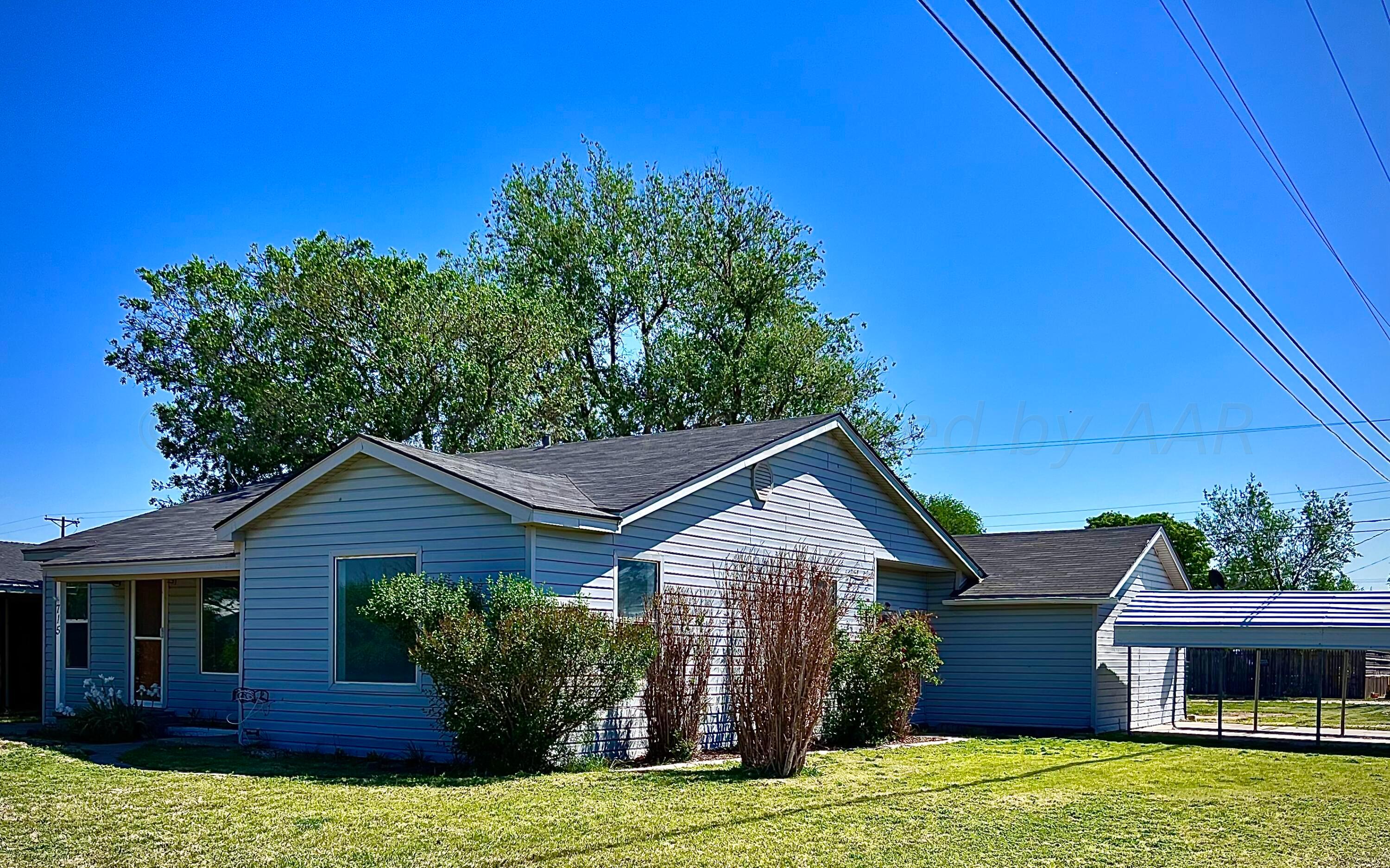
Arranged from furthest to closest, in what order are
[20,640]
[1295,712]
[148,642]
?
1. [1295,712]
2. [20,640]
3. [148,642]

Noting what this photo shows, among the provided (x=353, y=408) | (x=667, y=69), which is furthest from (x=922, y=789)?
(x=353, y=408)

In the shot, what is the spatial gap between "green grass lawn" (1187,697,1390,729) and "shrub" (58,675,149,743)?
60.4 feet

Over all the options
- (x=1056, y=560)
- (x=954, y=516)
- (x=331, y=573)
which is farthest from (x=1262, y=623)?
(x=954, y=516)

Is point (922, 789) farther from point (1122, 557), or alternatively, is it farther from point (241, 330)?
point (241, 330)

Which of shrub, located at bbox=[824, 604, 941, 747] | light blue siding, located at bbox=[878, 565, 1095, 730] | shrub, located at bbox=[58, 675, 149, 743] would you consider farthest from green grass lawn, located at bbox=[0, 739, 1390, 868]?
light blue siding, located at bbox=[878, 565, 1095, 730]

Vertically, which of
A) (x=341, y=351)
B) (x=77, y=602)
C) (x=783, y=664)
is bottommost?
(x=783, y=664)

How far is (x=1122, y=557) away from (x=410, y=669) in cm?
1351

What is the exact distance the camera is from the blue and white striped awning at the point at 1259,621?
18.7 m

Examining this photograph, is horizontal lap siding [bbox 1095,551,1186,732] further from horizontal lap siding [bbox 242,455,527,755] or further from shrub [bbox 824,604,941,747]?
horizontal lap siding [bbox 242,455,527,755]

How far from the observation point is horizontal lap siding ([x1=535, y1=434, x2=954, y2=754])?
47.8 ft

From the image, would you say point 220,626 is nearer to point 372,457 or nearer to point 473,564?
point 372,457

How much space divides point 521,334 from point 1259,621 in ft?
61.8

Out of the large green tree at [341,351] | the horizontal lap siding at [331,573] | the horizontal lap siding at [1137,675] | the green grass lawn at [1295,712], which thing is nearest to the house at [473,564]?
the horizontal lap siding at [331,573]

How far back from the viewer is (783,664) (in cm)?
1322
